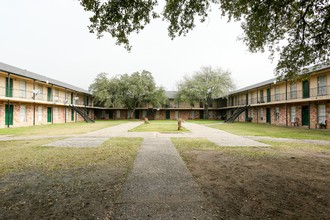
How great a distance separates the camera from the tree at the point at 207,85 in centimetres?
4025

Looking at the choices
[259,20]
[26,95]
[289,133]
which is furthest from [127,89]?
[259,20]

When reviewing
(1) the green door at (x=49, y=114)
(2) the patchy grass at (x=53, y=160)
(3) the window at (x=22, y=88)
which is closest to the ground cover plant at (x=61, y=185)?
(2) the patchy grass at (x=53, y=160)

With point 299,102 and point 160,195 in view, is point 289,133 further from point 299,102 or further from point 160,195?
point 160,195

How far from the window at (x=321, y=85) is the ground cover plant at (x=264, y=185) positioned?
57.7 feet

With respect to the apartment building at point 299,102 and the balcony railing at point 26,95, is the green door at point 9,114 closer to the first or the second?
the balcony railing at point 26,95

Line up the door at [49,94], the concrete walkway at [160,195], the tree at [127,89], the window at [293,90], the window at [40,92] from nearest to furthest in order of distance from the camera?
the concrete walkway at [160,195] → the window at [293,90] → the window at [40,92] → the door at [49,94] → the tree at [127,89]

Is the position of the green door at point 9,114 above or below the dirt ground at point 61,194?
above

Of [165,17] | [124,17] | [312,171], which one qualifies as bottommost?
[312,171]

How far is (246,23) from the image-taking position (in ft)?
28.9

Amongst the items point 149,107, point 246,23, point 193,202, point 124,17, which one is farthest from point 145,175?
point 149,107

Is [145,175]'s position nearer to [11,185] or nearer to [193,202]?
[193,202]

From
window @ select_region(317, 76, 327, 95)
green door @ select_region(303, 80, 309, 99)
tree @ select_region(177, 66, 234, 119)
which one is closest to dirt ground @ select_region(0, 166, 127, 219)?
window @ select_region(317, 76, 327, 95)

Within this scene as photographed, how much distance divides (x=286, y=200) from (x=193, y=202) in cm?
163

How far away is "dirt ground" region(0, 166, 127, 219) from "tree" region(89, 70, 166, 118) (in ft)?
110
